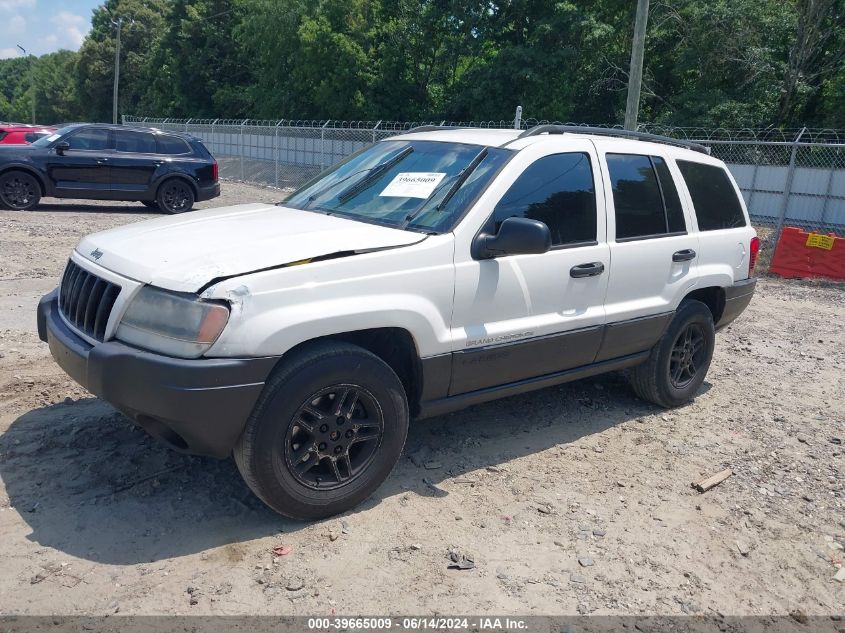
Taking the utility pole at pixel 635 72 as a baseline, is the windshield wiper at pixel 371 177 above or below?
below

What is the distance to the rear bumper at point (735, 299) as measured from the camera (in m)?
5.66

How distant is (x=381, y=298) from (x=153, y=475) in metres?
1.59

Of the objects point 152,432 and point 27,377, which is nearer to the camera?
point 152,432

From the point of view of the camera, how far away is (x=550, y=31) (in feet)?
89.7

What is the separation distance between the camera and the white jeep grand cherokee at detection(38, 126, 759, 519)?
3.19 metres

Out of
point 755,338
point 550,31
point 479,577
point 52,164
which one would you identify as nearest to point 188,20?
point 550,31

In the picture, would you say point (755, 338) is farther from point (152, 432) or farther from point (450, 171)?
point (152, 432)

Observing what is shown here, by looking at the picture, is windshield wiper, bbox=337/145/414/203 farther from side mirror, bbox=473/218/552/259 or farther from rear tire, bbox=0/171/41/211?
rear tire, bbox=0/171/41/211

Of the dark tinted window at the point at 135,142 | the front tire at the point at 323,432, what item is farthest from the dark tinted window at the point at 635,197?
the dark tinted window at the point at 135,142

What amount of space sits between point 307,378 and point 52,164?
12762 millimetres

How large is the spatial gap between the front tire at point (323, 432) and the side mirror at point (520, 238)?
0.87m

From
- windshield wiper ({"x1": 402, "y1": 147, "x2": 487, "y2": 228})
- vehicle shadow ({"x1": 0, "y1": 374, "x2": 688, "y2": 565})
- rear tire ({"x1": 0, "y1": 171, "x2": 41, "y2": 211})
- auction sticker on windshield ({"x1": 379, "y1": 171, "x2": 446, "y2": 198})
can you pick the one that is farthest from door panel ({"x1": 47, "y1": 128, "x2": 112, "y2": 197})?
windshield wiper ({"x1": 402, "y1": 147, "x2": 487, "y2": 228})

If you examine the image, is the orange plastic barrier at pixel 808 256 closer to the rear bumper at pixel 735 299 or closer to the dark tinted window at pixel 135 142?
the rear bumper at pixel 735 299

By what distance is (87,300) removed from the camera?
360 centimetres
